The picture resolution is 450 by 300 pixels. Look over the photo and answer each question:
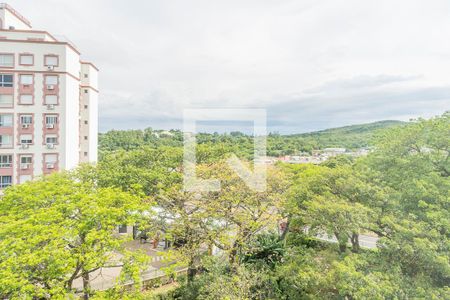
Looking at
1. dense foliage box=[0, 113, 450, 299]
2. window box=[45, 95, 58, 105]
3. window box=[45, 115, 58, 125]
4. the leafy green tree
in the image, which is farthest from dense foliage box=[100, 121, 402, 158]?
window box=[45, 95, 58, 105]

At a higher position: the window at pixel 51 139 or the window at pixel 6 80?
the window at pixel 6 80

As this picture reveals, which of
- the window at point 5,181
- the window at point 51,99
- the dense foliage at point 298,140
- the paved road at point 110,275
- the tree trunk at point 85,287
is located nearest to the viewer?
the tree trunk at point 85,287

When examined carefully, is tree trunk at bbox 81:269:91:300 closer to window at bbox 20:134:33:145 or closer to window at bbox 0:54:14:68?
window at bbox 20:134:33:145

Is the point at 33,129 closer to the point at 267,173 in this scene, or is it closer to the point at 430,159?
the point at 267,173

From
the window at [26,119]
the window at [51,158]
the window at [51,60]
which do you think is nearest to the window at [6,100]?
the window at [26,119]

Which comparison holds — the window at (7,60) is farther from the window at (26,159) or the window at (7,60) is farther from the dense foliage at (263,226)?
the dense foliage at (263,226)

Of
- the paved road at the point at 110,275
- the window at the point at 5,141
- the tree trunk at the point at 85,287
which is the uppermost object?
the window at the point at 5,141
